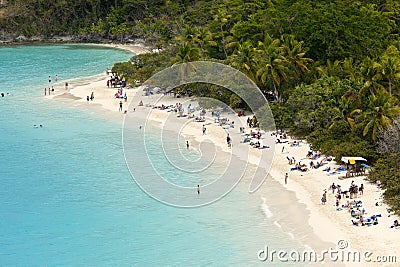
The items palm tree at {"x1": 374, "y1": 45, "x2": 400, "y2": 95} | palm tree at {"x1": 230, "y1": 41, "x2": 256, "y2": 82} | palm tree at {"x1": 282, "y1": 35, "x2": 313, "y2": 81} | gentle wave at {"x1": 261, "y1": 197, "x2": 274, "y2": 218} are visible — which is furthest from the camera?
palm tree at {"x1": 230, "y1": 41, "x2": 256, "y2": 82}

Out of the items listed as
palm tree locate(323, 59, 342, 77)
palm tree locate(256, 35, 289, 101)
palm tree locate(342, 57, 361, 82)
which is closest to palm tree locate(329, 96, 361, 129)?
palm tree locate(342, 57, 361, 82)

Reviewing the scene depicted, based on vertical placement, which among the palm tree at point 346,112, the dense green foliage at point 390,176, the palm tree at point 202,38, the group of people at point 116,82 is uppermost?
the palm tree at point 202,38

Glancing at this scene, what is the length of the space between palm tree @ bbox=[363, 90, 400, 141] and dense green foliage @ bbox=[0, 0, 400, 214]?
7 cm

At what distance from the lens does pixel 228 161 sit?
158ft

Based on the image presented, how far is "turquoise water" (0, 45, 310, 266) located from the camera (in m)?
34.4

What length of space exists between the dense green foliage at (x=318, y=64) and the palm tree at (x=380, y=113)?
0.22 ft

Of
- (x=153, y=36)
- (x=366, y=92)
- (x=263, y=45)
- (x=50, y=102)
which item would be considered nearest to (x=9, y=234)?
(x=366, y=92)

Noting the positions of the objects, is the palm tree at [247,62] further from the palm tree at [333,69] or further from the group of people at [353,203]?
the group of people at [353,203]

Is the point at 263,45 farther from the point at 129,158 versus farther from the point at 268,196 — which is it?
the point at 268,196

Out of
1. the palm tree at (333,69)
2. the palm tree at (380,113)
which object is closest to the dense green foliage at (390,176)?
the palm tree at (380,113)

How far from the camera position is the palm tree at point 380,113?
142 ft

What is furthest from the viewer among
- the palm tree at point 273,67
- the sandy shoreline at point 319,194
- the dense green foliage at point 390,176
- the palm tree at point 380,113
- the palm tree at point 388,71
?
the palm tree at point 273,67

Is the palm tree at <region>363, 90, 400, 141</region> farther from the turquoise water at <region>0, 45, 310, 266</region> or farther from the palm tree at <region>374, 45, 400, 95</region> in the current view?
the turquoise water at <region>0, 45, 310, 266</region>

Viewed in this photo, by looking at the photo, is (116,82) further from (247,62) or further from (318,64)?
(318,64)
